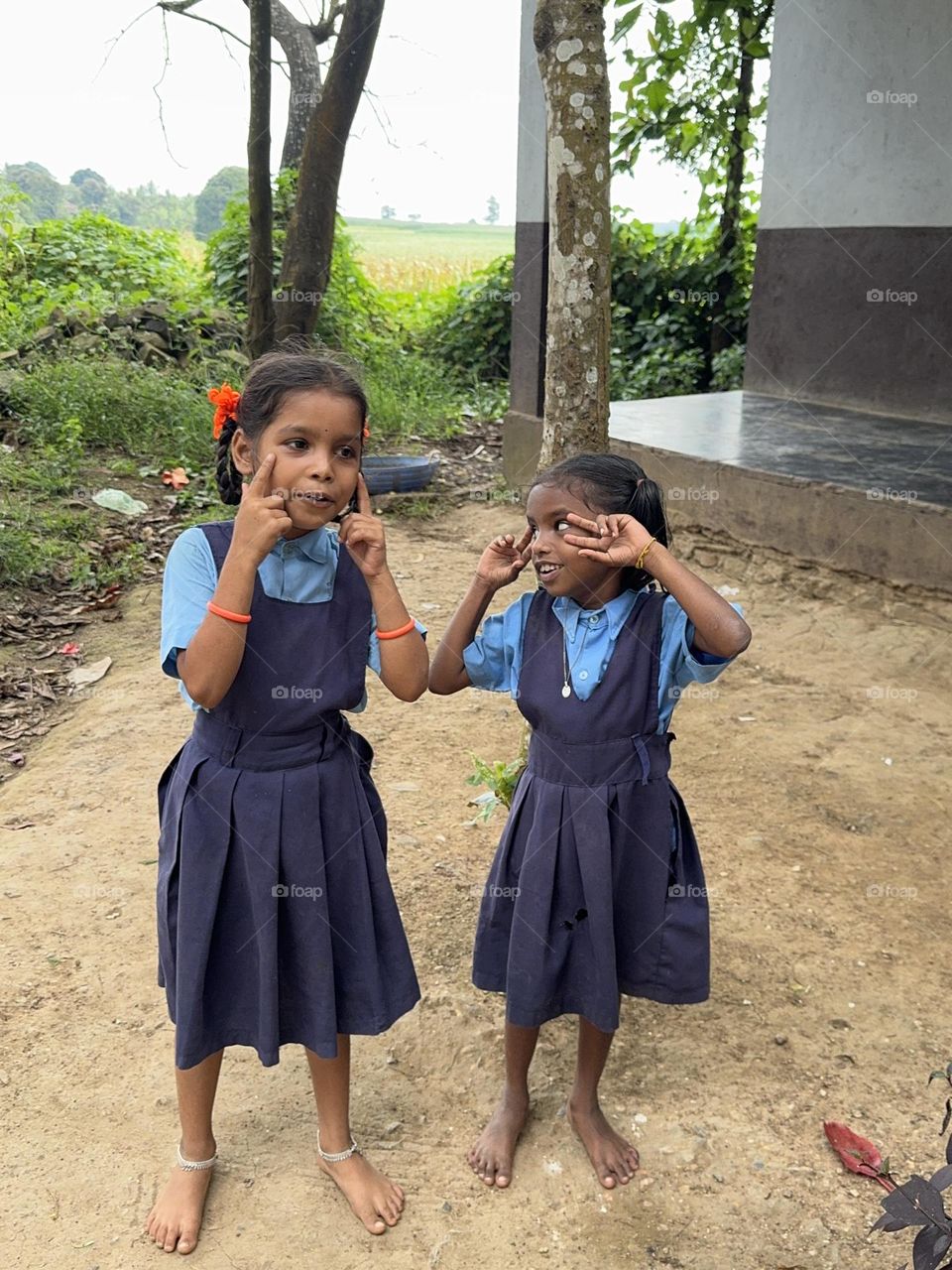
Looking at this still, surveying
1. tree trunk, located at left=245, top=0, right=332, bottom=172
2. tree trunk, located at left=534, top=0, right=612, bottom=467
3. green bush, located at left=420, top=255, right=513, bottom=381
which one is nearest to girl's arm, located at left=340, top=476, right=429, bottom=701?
tree trunk, located at left=534, top=0, right=612, bottom=467

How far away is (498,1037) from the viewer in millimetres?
2324

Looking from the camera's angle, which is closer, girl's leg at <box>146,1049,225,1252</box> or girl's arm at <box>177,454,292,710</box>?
girl's arm at <box>177,454,292,710</box>

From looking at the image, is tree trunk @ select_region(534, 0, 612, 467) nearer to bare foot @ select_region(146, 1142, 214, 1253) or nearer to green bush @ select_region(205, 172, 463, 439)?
bare foot @ select_region(146, 1142, 214, 1253)

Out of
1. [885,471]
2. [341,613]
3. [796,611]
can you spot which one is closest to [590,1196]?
[341,613]

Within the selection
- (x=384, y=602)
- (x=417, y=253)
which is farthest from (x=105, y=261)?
(x=384, y=602)

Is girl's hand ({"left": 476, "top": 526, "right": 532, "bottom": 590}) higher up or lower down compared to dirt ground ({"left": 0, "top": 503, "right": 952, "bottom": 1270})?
higher up

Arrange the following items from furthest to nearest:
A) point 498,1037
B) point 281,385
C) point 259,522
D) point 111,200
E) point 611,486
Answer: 1. point 111,200
2. point 498,1037
3. point 611,486
4. point 281,385
5. point 259,522

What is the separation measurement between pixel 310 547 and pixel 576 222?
45.5 inches

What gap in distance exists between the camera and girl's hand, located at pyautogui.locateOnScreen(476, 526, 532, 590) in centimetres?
179

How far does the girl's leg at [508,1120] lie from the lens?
1969 mm

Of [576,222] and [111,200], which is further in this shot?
[111,200]

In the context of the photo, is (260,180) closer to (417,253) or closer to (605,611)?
(417,253)

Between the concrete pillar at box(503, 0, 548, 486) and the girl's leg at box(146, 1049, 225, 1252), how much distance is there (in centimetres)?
452

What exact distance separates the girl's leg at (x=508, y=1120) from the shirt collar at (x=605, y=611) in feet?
2.32
